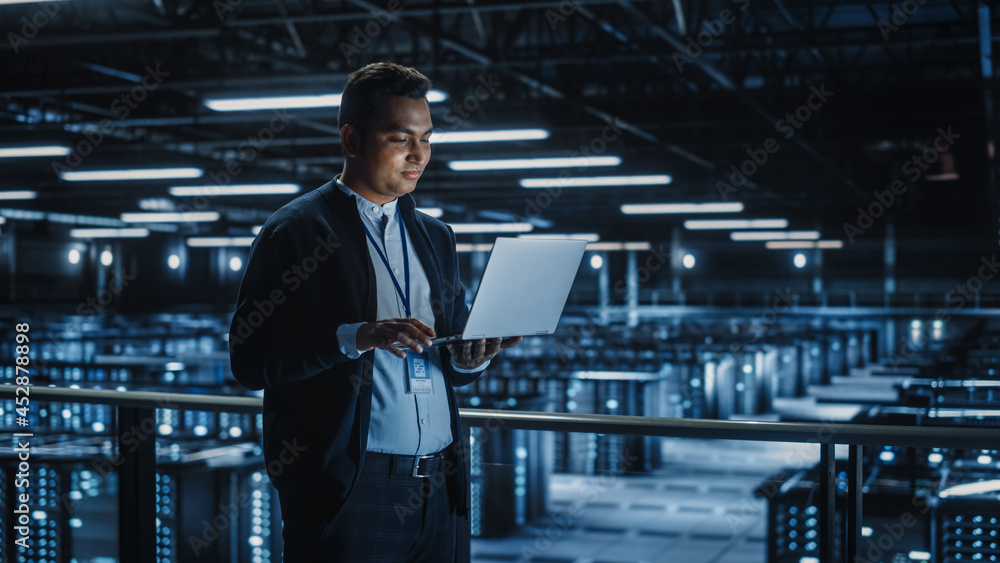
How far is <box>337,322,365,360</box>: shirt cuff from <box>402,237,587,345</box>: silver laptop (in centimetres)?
12

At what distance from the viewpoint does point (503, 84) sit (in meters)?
11.8

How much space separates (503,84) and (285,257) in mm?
10634

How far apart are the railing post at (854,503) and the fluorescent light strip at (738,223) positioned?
18276 millimetres

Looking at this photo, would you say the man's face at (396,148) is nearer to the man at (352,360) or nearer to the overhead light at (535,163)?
the man at (352,360)

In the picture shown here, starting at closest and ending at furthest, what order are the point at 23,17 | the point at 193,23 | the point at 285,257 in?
the point at 285,257, the point at 193,23, the point at 23,17

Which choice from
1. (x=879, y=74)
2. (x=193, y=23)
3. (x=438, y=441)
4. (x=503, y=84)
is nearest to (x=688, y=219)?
(x=879, y=74)

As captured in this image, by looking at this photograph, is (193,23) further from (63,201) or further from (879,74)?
(63,201)

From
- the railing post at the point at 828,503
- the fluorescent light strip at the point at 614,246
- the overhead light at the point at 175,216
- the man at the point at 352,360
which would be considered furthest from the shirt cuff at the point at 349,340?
the fluorescent light strip at the point at 614,246

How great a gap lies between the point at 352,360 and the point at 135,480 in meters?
1.40

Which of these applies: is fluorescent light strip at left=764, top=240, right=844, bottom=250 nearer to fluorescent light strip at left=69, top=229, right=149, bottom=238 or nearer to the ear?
fluorescent light strip at left=69, top=229, right=149, bottom=238

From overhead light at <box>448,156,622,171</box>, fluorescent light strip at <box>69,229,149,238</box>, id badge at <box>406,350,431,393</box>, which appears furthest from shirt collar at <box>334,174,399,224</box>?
fluorescent light strip at <box>69,229,149,238</box>

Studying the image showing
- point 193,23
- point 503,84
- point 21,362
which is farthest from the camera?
point 503,84

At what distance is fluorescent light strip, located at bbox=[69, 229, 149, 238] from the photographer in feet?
70.8

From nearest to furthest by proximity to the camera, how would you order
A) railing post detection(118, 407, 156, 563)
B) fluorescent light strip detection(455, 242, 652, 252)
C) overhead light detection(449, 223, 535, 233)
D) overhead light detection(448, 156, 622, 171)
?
railing post detection(118, 407, 156, 563)
overhead light detection(448, 156, 622, 171)
overhead light detection(449, 223, 535, 233)
fluorescent light strip detection(455, 242, 652, 252)
